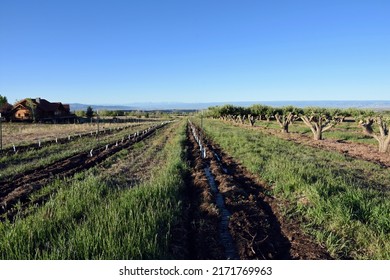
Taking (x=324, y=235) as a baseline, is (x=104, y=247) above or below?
above

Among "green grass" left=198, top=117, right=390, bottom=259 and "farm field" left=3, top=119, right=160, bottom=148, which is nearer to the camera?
"green grass" left=198, top=117, right=390, bottom=259

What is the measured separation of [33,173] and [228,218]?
9289 millimetres

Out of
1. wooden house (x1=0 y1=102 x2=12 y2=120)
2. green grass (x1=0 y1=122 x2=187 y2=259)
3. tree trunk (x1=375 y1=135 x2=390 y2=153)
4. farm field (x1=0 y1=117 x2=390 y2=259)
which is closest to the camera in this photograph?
green grass (x1=0 y1=122 x2=187 y2=259)

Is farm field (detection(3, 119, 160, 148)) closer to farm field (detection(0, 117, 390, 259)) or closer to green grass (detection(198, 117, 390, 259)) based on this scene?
farm field (detection(0, 117, 390, 259))

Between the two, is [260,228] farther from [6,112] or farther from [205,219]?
[6,112]

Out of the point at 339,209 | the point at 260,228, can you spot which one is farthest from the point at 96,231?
the point at 339,209

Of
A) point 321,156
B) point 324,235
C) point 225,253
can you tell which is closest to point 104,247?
point 225,253

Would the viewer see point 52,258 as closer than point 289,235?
Yes

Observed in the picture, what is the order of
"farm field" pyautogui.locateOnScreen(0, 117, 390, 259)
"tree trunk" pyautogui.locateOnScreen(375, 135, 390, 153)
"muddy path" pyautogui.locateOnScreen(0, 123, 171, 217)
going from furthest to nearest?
1. "tree trunk" pyautogui.locateOnScreen(375, 135, 390, 153)
2. "muddy path" pyautogui.locateOnScreen(0, 123, 171, 217)
3. "farm field" pyautogui.locateOnScreen(0, 117, 390, 259)

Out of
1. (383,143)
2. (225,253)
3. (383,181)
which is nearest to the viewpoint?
(225,253)

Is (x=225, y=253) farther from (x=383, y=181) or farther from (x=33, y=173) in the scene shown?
(x=33, y=173)

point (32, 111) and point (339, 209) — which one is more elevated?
point (32, 111)

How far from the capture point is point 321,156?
49.0 feet

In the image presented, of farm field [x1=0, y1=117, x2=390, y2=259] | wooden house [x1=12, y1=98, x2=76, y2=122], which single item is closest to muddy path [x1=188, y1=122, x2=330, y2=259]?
farm field [x1=0, y1=117, x2=390, y2=259]
